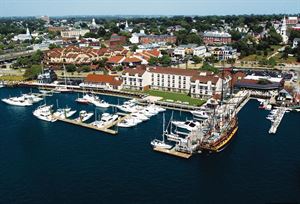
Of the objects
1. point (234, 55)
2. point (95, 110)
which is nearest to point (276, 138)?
point (95, 110)

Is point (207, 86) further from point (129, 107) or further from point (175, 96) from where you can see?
point (129, 107)

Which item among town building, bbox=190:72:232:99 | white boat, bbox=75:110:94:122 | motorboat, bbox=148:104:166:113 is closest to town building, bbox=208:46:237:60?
town building, bbox=190:72:232:99

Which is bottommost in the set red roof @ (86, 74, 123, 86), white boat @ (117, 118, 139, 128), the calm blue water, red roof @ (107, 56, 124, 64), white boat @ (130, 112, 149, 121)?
the calm blue water

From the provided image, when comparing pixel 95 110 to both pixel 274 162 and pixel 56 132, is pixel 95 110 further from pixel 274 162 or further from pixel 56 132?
pixel 274 162

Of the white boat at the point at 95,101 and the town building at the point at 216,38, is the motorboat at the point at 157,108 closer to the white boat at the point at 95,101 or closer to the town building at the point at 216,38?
the white boat at the point at 95,101

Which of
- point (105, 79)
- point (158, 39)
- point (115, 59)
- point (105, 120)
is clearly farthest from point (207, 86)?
point (158, 39)

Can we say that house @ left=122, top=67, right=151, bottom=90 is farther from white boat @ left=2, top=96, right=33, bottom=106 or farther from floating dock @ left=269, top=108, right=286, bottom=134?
floating dock @ left=269, top=108, right=286, bottom=134

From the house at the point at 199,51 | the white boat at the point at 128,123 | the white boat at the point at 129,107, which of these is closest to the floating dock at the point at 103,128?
the white boat at the point at 128,123
